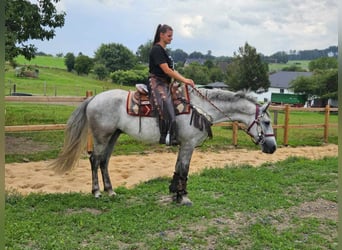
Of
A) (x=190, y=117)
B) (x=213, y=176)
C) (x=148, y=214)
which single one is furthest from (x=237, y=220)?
(x=213, y=176)

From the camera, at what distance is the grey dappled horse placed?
14.5ft

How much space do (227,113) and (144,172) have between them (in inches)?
86.9

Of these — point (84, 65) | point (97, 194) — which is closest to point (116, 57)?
point (84, 65)

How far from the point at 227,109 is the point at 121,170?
247cm

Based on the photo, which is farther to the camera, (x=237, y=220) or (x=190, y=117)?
(x=190, y=117)

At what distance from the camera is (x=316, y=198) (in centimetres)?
501

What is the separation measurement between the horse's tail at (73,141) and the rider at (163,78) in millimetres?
941

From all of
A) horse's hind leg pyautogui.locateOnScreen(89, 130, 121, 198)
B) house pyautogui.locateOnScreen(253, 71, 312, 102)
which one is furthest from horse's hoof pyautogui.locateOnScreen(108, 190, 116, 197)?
house pyautogui.locateOnScreen(253, 71, 312, 102)

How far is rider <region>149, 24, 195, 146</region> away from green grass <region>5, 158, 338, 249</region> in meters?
0.91

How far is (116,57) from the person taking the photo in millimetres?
42031

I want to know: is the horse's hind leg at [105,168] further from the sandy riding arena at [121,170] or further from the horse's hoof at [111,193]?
the sandy riding arena at [121,170]

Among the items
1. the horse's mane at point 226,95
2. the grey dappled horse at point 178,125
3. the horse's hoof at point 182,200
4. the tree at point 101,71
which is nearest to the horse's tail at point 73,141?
the grey dappled horse at point 178,125

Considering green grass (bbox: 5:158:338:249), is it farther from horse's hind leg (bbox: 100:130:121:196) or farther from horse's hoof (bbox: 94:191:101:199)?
horse's hind leg (bbox: 100:130:121:196)

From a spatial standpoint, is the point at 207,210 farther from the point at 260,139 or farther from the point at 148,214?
the point at 260,139
